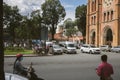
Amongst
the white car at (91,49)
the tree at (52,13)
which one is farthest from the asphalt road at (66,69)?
the tree at (52,13)

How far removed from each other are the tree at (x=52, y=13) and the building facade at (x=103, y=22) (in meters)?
16.6

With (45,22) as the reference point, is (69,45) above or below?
below

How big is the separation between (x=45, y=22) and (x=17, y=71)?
324ft

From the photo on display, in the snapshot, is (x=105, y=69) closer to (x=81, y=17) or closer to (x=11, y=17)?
(x=11, y=17)

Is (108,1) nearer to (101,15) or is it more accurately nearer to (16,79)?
(101,15)

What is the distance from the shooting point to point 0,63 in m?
5.34

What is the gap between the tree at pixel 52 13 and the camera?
110 metres

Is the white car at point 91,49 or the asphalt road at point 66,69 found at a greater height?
the white car at point 91,49

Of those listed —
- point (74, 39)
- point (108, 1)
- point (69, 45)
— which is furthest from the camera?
point (74, 39)

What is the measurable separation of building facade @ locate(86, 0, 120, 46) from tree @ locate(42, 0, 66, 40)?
16.6m

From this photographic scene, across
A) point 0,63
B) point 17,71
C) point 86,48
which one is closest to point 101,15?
point 86,48

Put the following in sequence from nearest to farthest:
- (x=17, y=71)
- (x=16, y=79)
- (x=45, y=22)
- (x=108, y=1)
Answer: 1. (x=16, y=79)
2. (x=17, y=71)
3. (x=108, y=1)
4. (x=45, y=22)

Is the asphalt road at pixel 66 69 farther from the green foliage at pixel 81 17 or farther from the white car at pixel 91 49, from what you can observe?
the green foliage at pixel 81 17

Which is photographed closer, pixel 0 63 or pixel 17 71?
pixel 0 63
